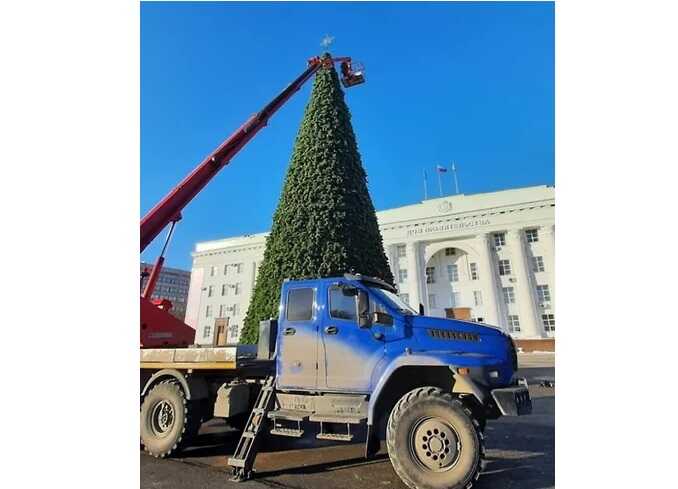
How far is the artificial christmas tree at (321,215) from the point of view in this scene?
11.1m

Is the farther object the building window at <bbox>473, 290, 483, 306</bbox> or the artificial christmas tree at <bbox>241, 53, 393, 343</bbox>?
the building window at <bbox>473, 290, 483, 306</bbox>

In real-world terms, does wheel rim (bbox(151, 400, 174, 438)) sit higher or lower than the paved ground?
higher

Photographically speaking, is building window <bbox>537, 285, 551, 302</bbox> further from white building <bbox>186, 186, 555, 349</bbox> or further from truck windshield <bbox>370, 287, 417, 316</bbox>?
truck windshield <bbox>370, 287, 417, 316</bbox>

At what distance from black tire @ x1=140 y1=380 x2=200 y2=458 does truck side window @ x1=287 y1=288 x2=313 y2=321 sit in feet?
7.29

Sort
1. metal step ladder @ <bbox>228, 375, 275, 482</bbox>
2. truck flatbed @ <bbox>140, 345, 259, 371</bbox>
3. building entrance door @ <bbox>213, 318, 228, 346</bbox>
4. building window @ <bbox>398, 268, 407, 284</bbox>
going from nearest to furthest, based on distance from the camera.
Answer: metal step ladder @ <bbox>228, 375, 275, 482</bbox>, truck flatbed @ <bbox>140, 345, 259, 371</bbox>, building window @ <bbox>398, 268, 407, 284</bbox>, building entrance door @ <bbox>213, 318, 228, 346</bbox>

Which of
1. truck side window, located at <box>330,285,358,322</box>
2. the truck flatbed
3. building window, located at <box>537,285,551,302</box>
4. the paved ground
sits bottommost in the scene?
the paved ground

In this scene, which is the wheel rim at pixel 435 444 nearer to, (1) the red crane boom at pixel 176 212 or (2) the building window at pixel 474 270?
(1) the red crane boom at pixel 176 212

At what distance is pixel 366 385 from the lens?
4.72 m

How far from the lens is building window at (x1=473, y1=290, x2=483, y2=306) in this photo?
27.6 m

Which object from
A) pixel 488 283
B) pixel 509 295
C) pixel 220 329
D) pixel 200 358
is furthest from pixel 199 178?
pixel 220 329

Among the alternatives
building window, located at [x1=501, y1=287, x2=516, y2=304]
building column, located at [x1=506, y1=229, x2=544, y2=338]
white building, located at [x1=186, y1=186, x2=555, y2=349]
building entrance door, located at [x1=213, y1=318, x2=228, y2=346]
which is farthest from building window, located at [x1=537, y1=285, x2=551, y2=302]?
building entrance door, located at [x1=213, y1=318, x2=228, y2=346]

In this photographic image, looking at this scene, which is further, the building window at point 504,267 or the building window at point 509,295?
the building window at point 504,267

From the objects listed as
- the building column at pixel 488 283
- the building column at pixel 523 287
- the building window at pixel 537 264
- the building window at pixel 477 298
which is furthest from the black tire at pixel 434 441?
the building window at pixel 537 264

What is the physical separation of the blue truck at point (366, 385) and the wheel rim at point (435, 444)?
0.01 m
